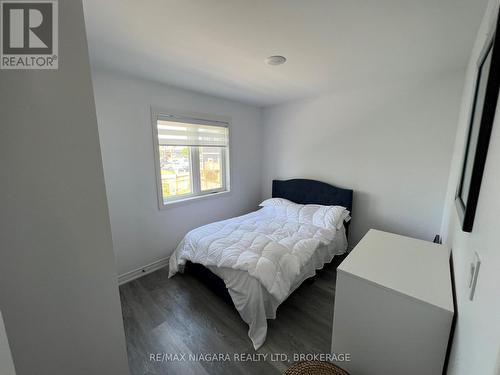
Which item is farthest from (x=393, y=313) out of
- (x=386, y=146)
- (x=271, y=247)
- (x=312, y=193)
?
(x=312, y=193)

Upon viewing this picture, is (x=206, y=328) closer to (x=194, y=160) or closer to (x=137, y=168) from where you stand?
(x=137, y=168)

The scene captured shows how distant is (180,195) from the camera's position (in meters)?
3.02

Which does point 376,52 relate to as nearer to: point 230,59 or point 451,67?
point 451,67

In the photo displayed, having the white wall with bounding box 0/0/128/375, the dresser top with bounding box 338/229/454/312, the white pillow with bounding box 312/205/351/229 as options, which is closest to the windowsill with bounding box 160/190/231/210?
the white pillow with bounding box 312/205/351/229

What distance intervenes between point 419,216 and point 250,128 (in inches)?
110

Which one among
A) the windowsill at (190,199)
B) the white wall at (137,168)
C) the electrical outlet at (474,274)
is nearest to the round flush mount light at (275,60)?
the white wall at (137,168)

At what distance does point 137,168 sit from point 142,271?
1.31 metres

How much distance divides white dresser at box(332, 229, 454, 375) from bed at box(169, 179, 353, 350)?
0.62m

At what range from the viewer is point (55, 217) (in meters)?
0.72

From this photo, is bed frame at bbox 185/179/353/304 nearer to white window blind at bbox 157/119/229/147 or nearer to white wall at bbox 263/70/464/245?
white wall at bbox 263/70/464/245

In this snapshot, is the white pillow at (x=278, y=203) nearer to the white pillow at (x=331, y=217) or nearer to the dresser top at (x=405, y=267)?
the white pillow at (x=331, y=217)

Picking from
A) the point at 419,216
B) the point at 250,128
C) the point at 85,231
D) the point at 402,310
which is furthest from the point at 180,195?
the point at 419,216

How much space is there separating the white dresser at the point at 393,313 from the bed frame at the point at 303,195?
1.33 meters

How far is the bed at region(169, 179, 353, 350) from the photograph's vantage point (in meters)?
1.73
